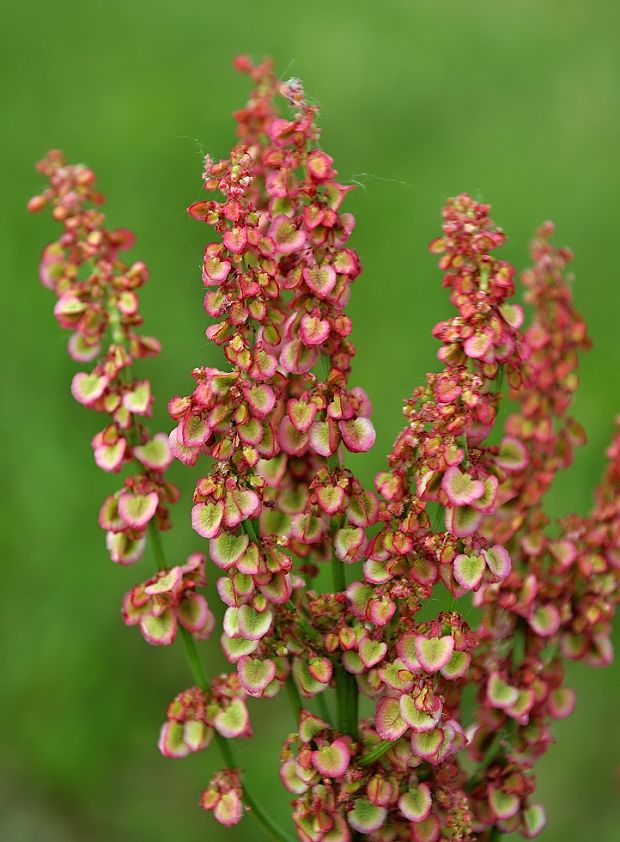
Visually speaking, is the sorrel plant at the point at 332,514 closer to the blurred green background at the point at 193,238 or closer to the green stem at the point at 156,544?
the green stem at the point at 156,544

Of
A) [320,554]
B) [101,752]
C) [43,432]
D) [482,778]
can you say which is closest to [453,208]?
[320,554]

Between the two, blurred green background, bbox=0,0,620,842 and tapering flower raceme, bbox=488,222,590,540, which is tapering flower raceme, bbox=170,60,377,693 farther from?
blurred green background, bbox=0,0,620,842

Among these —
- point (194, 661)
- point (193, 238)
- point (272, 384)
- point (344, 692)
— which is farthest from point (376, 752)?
point (193, 238)

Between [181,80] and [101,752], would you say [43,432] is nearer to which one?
[101,752]

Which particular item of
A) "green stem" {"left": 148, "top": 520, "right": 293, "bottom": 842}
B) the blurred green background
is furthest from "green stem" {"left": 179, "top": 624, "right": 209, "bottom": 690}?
the blurred green background

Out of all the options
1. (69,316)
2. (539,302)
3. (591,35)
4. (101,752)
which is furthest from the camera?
(591,35)

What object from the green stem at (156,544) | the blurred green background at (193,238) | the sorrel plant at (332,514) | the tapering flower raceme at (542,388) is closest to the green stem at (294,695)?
the sorrel plant at (332,514)
